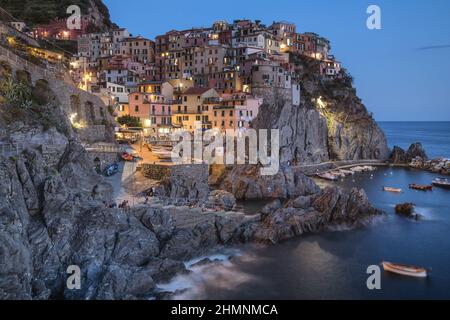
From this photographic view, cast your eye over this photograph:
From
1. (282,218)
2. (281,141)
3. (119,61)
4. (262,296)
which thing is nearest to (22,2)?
(119,61)

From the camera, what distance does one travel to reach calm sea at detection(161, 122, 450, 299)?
25.8 m

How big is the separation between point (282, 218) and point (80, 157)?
16096 millimetres

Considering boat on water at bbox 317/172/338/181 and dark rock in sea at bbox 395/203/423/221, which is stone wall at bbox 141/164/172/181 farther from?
boat on water at bbox 317/172/338/181

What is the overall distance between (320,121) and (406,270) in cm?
5187

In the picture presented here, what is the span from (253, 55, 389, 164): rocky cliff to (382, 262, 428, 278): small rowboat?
38520 mm

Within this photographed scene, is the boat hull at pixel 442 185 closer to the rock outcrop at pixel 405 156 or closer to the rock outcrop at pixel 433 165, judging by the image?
the rock outcrop at pixel 433 165

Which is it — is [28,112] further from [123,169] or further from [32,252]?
[32,252]

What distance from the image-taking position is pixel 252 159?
58.2 m

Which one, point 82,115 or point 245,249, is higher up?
point 82,115

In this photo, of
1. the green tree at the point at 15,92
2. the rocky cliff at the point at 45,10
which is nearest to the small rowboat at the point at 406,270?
the green tree at the point at 15,92

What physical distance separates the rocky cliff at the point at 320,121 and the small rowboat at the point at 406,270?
3852cm

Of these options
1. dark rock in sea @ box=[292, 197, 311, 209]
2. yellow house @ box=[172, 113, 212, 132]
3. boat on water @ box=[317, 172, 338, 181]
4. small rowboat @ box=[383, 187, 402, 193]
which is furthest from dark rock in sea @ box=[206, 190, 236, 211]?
boat on water @ box=[317, 172, 338, 181]

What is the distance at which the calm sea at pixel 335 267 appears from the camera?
25.8m

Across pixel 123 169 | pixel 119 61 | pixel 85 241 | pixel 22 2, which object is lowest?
pixel 85 241
